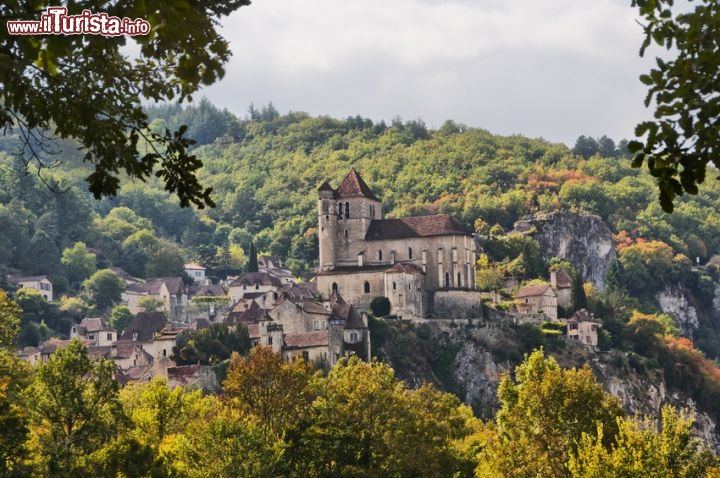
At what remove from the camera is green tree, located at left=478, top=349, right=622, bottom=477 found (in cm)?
4816

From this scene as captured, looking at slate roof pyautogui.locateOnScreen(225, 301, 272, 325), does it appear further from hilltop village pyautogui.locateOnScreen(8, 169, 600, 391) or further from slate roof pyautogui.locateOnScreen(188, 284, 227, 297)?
slate roof pyautogui.locateOnScreen(188, 284, 227, 297)

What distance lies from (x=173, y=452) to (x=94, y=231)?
121928 mm

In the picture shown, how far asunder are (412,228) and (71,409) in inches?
2611

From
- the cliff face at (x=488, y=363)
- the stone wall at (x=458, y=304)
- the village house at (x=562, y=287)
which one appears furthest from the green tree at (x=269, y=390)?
the village house at (x=562, y=287)

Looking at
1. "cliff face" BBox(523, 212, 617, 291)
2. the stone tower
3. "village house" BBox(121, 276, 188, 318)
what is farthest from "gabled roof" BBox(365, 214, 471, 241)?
"cliff face" BBox(523, 212, 617, 291)

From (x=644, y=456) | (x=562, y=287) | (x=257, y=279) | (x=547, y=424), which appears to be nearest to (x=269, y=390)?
(x=547, y=424)

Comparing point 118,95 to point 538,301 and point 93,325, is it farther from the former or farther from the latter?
point 93,325

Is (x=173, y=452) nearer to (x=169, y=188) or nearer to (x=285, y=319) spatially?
(x=169, y=188)

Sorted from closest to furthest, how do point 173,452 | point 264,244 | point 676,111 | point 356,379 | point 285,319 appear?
point 676,111
point 173,452
point 356,379
point 285,319
point 264,244

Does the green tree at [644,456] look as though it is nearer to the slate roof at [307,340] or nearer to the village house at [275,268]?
the slate roof at [307,340]

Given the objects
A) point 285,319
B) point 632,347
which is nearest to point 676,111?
point 285,319

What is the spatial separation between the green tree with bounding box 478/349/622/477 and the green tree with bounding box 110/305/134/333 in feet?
283

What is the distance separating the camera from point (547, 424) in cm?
4972

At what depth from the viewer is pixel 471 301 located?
360 ft
